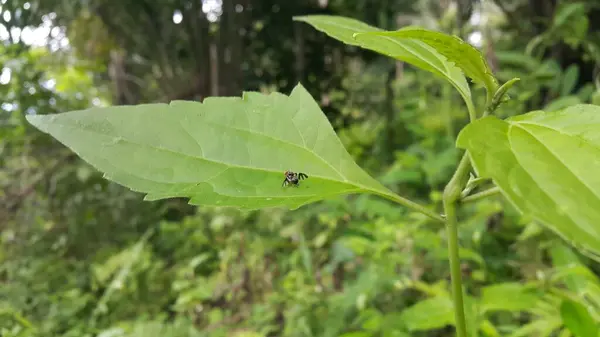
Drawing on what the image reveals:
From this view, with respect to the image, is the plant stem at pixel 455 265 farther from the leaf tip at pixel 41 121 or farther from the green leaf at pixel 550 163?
the leaf tip at pixel 41 121

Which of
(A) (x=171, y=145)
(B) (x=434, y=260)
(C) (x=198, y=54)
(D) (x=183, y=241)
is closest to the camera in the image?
(A) (x=171, y=145)

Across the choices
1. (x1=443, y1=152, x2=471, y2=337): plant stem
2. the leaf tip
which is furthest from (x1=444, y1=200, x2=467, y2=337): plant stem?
the leaf tip

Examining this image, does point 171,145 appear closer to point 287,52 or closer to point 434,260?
point 434,260

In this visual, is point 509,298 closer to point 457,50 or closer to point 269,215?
point 457,50

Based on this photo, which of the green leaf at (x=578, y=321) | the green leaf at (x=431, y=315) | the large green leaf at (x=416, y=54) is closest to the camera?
the large green leaf at (x=416, y=54)

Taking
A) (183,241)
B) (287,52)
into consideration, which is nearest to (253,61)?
(287,52)

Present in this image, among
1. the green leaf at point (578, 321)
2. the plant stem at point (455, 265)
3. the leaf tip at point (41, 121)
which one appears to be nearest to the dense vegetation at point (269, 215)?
the green leaf at point (578, 321)
